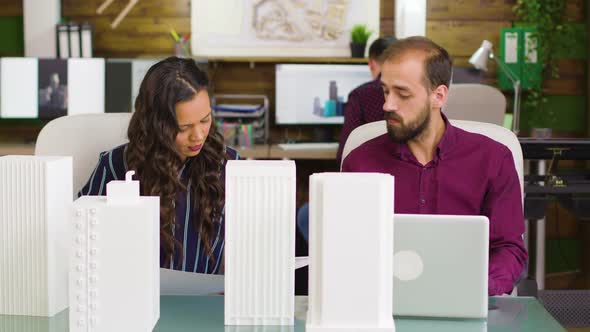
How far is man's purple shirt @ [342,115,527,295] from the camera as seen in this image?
7.12ft

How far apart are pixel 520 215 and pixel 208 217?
0.75 metres

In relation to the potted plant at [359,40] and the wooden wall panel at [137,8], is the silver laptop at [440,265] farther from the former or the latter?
the wooden wall panel at [137,8]

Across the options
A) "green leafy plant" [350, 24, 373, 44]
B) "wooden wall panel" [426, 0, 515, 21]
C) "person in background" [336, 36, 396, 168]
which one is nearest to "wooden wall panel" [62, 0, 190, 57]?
"green leafy plant" [350, 24, 373, 44]

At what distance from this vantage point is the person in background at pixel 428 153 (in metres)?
2.19

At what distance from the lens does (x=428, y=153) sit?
7.41ft

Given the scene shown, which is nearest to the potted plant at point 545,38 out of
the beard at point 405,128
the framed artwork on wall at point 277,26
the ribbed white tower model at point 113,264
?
the framed artwork on wall at point 277,26

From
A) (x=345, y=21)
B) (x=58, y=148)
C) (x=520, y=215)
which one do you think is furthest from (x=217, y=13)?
(x=520, y=215)

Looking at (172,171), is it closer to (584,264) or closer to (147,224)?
(147,224)

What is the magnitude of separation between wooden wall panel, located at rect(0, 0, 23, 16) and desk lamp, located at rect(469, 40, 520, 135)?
2.75m

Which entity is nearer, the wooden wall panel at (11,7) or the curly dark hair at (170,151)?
the curly dark hair at (170,151)

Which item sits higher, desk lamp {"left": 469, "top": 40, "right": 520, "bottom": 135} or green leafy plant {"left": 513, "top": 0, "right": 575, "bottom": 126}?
green leafy plant {"left": 513, "top": 0, "right": 575, "bottom": 126}

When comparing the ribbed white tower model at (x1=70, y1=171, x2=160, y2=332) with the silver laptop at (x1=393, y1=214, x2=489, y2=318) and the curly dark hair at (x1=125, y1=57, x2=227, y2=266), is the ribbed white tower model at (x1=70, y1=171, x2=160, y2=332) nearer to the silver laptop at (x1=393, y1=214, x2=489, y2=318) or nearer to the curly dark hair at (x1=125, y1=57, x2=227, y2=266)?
the silver laptop at (x1=393, y1=214, x2=489, y2=318)

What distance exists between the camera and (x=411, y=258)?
1397 mm

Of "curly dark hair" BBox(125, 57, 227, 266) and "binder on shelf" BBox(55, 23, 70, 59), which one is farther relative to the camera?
"binder on shelf" BBox(55, 23, 70, 59)
